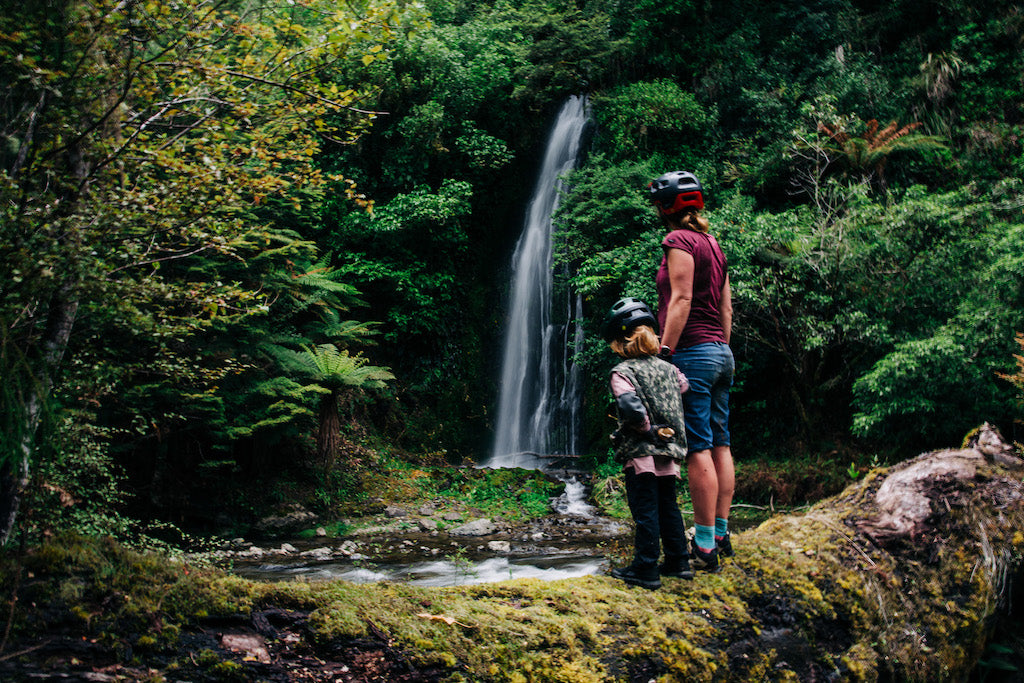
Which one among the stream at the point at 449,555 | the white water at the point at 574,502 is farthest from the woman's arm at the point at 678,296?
the white water at the point at 574,502

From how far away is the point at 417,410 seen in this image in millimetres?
16656

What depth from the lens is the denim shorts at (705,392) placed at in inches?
138

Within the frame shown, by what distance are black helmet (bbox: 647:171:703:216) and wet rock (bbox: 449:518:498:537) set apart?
8.00m

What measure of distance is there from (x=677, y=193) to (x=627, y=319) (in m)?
0.87

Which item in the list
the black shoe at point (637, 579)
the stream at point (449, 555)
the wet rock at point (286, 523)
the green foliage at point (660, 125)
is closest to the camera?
the black shoe at point (637, 579)

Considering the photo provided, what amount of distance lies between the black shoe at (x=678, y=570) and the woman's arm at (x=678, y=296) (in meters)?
1.16

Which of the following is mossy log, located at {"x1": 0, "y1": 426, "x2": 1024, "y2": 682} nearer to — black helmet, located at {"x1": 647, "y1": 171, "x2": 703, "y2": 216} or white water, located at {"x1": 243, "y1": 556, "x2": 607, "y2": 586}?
black helmet, located at {"x1": 647, "y1": 171, "x2": 703, "y2": 216}

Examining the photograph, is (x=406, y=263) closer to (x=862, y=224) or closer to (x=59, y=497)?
(x=862, y=224)

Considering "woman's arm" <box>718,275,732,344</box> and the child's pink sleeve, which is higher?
"woman's arm" <box>718,275,732,344</box>

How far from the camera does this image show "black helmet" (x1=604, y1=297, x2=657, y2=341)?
351 centimetres

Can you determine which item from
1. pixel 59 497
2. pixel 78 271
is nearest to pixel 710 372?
pixel 78 271

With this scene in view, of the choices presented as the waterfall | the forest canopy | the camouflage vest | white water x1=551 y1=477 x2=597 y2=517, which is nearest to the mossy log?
the camouflage vest

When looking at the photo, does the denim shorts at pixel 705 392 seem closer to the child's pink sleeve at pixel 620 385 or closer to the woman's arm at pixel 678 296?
the woman's arm at pixel 678 296

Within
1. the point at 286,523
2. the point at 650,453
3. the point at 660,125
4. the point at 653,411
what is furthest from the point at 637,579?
the point at 660,125
